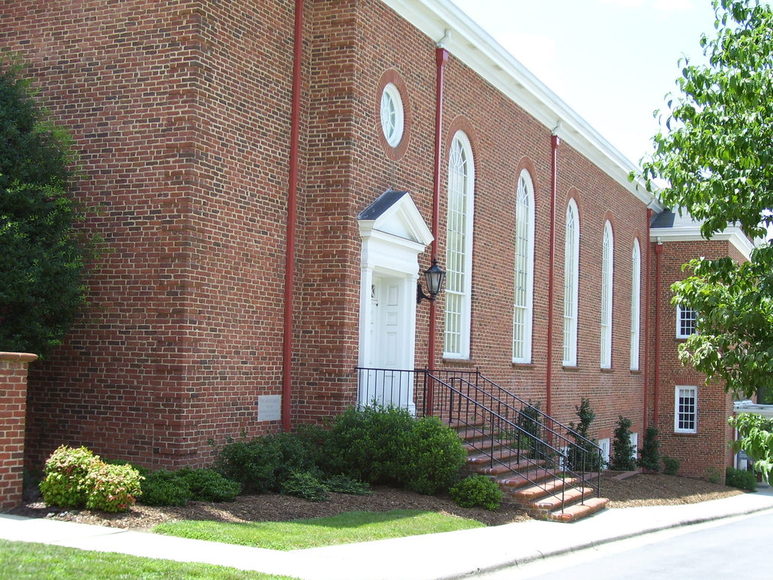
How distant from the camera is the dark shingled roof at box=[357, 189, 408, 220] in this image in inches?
620

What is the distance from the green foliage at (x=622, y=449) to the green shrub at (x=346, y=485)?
50.9ft

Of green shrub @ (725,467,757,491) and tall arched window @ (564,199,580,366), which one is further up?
tall arched window @ (564,199,580,366)

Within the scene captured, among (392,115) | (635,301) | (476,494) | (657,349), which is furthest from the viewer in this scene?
(657,349)

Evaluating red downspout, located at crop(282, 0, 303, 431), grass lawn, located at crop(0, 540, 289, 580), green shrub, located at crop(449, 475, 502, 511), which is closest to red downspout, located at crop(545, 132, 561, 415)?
green shrub, located at crop(449, 475, 502, 511)

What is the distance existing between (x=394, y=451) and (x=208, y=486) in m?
3.20

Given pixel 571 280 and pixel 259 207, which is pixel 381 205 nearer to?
pixel 259 207

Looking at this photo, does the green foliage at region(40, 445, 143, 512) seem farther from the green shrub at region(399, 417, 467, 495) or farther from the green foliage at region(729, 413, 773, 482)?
the green foliage at region(729, 413, 773, 482)

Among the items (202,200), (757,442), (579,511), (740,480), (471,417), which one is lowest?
(740,480)

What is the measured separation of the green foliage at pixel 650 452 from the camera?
31.0m

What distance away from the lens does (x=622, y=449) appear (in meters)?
28.9

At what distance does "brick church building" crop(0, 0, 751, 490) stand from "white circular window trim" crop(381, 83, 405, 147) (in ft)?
0.13

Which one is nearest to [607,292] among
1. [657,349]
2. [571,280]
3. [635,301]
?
[635,301]

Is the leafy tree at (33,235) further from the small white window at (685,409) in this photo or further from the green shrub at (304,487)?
the small white window at (685,409)

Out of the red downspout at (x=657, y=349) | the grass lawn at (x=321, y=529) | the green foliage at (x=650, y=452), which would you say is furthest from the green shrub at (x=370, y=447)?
the red downspout at (x=657, y=349)
